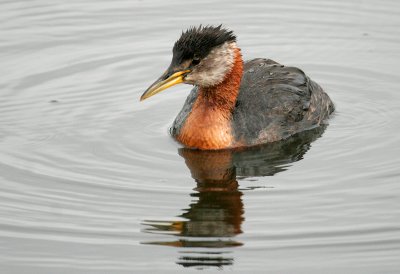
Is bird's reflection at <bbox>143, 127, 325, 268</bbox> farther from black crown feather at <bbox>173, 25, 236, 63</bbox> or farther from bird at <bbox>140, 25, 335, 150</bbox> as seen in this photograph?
black crown feather at <bbox>173, 25, 236, 63</bbox>

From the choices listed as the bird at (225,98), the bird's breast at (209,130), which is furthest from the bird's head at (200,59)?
the bird's breast at (209,130)

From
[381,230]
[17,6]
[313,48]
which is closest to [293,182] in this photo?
[381,230]

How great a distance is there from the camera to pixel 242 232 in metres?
10.1

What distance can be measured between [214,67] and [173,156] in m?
1.22

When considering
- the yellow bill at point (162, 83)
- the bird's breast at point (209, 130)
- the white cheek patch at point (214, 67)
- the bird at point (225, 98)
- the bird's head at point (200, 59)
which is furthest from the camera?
the bird's breast at point (209, 130)

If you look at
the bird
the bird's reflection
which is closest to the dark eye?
the bird

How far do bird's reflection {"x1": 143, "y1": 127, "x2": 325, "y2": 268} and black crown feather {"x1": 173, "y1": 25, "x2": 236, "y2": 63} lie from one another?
4.10ft

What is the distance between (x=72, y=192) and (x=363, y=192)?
3232 millimetres

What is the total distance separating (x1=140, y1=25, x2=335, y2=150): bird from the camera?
12.2 metres

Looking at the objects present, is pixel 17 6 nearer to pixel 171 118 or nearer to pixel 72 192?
pixel 171 118

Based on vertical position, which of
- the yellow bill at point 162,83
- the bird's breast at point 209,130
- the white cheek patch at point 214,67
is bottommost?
the bird's breast at point 209,130

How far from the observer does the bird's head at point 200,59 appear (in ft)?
39.5

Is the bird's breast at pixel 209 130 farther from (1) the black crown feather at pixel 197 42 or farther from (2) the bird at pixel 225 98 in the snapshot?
(1) the black crown feather at pixel 197 42

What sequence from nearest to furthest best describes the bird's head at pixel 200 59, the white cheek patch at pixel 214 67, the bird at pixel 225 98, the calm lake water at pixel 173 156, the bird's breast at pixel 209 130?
the calm lake water at pixel 173 156
the bird's head at pixel 200 59
the bird at pixel 225 98
the white cheek patch at pixel 214 67
the bird's breast at pixel 209 130
